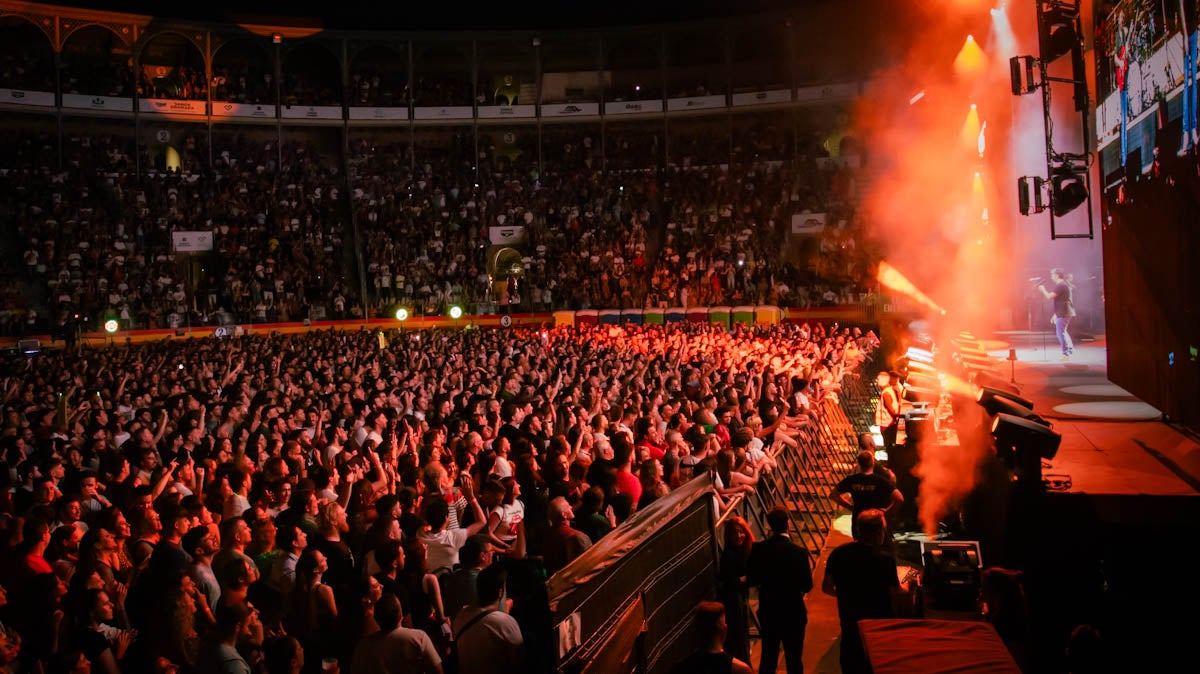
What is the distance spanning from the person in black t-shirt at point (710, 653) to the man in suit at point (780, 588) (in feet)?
5.25

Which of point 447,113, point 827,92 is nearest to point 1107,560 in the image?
point 827,92

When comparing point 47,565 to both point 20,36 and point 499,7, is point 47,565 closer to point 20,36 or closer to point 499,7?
point 20,36

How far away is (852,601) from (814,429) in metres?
7.97

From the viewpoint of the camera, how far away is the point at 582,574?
431cm

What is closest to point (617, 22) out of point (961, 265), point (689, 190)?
point (689, 190)

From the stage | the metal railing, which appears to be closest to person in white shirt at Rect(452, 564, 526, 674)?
the metal railing

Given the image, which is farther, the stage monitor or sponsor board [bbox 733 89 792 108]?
sponsor board [bbox 733 89 792 108]

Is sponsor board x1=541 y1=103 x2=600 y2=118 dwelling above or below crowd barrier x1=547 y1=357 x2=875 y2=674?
above

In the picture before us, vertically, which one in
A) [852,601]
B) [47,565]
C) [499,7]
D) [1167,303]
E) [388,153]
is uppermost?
[499,7]

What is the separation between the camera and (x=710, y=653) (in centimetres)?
416

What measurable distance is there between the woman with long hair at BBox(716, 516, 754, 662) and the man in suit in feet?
0.43

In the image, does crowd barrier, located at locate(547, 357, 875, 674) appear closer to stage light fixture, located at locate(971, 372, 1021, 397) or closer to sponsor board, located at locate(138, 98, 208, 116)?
stage light fixture, located at locate(971, 372, 1021, 397)

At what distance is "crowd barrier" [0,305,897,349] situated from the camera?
87.2 ft

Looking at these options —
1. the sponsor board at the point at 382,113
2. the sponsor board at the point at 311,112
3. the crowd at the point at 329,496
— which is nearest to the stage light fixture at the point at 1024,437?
the crowd at the point at 329,496
